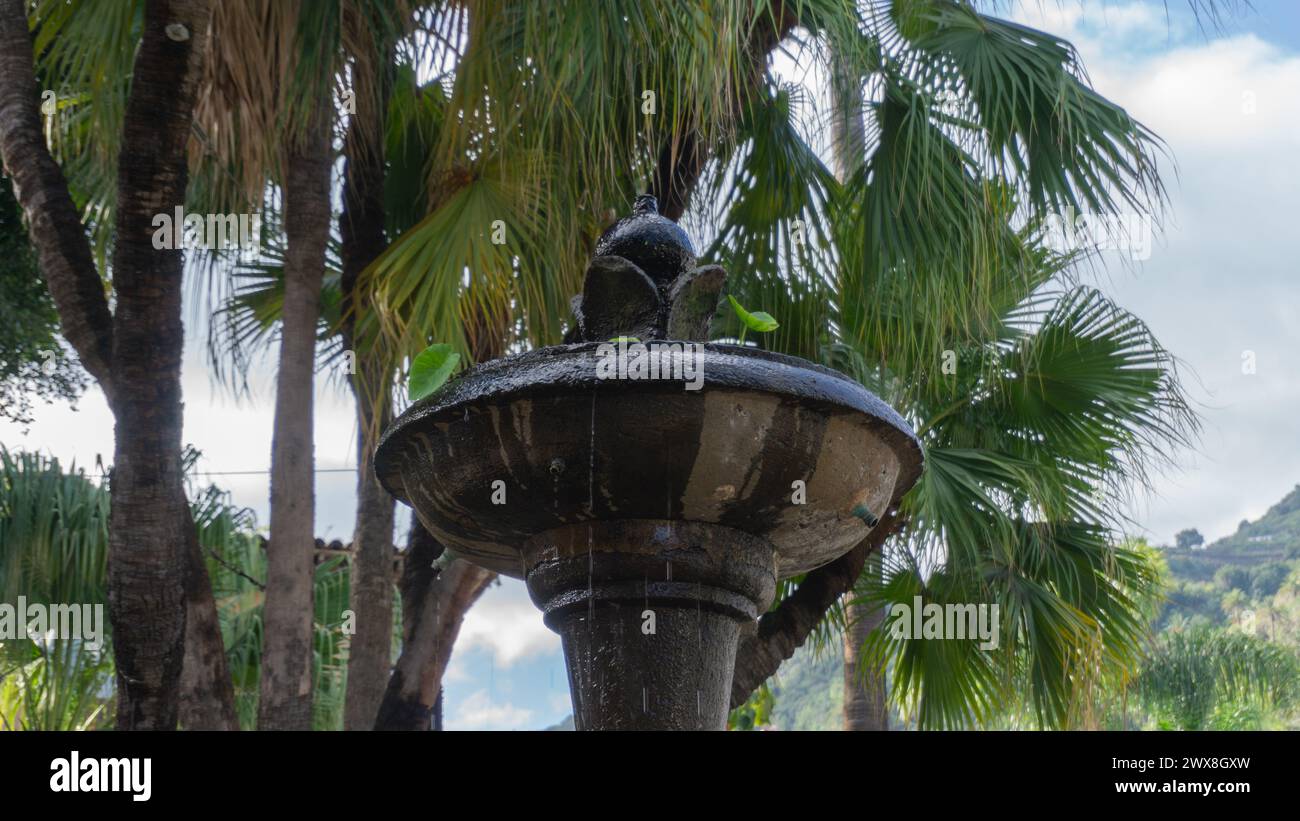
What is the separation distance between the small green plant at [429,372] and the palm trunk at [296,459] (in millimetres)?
2774

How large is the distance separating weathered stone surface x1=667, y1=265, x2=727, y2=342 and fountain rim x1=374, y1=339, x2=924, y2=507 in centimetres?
48

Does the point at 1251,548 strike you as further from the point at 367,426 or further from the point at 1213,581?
the point at 367,426

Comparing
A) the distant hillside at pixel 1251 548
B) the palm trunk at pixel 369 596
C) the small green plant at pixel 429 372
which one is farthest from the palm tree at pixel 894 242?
the distant hillside at pixel 1251 548

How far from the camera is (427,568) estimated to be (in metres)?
7.11

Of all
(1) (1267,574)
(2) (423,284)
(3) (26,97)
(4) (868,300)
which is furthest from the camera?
(1) (1267,574)

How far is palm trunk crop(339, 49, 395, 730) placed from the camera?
6613mm

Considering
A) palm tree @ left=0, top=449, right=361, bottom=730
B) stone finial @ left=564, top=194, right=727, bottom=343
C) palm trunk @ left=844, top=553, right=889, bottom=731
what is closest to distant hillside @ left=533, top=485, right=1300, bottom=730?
palm trunk @ left=844, top=553, right=889, bottom=731

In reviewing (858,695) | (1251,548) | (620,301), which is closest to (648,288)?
(620,301)

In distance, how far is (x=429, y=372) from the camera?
139 inches

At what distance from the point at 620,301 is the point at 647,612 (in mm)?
901

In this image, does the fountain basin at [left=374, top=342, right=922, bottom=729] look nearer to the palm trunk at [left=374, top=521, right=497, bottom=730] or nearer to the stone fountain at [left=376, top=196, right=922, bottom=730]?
the stone fountain at [left=376, top=196, right=922, bottom=730]

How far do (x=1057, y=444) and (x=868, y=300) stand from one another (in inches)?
66.4
